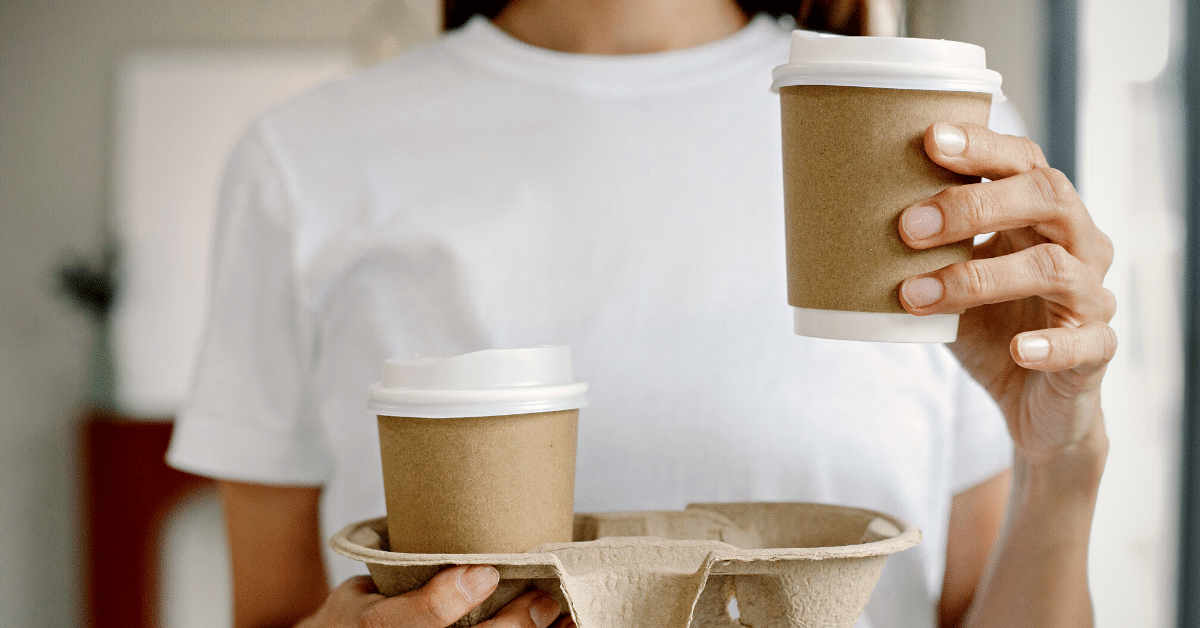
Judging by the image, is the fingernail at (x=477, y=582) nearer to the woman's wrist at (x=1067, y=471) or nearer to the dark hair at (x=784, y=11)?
the woman's wrist at (x=1067, y=471)

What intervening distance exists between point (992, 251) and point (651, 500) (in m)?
0.38

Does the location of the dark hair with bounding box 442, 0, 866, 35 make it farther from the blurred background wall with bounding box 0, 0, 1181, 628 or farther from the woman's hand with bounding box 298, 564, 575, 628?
the blurred background wall with bounding box 0, 0, 1181, 628

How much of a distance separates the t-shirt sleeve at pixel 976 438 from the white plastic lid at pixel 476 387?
1.65ft

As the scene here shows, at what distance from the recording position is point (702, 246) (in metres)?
0.83

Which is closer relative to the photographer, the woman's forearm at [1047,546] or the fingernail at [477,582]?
the fingernail at [477,582]

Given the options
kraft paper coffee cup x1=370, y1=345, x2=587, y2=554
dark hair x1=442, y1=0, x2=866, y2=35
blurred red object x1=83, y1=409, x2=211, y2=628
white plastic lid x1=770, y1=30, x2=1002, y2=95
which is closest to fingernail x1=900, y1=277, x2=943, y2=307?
white plastic lid x1=770, y1=30, x2=1002, y2=95

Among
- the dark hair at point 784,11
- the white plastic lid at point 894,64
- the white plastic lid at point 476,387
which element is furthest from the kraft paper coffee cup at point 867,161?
the dark hair at point 784,11

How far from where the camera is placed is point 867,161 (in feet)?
1.70

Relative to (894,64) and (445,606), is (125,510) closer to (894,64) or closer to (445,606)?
(445,606)

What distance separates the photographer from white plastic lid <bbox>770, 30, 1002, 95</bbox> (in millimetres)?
497

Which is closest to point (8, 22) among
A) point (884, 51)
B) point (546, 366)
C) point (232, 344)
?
point (232, 344)

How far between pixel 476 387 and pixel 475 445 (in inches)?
1.5

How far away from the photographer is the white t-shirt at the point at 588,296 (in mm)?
811

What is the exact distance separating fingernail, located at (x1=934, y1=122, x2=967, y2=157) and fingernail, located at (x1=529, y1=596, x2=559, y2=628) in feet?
1.22
